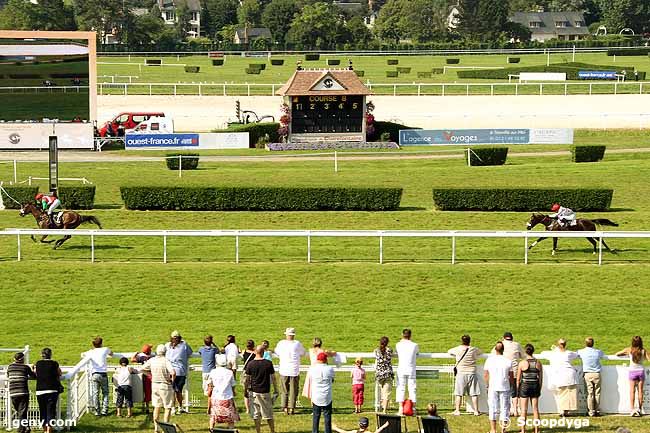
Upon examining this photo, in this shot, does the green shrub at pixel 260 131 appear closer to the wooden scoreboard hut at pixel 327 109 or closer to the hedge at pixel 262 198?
the wooden scoreboard hut at pixel 327 109

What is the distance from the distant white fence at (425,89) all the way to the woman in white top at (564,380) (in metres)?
48.1

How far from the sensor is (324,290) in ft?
68.2

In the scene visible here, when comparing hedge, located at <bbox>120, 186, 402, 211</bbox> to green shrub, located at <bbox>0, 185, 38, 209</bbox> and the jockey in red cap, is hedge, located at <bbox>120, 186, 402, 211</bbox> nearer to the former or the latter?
green shrub, located at <bbox>0, 185, 38, 209</bbox>

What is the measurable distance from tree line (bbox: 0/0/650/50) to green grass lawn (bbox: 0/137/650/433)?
72.1 metres

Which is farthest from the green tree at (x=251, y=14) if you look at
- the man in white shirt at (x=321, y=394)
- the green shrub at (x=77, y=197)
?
the man in white shirt at (x=321, y=394)

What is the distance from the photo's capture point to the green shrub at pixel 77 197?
1156 inches

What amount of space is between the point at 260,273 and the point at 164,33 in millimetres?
96392

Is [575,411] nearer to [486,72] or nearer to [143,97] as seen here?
[143,97]

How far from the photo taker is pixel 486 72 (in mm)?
74062

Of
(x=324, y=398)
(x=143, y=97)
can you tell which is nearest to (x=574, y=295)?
(x=324, y=398)

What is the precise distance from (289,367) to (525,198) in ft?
51.6

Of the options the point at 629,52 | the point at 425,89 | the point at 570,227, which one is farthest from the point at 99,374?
the point at 629,52

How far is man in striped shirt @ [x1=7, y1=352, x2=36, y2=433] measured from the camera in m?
13.1

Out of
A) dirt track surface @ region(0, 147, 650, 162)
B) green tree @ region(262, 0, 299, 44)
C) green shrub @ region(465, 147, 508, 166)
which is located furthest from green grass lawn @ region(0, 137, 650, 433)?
green tree @ region(262, 0, 299, 44)
